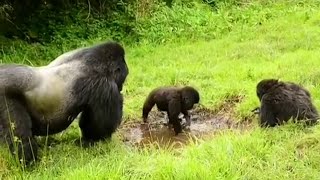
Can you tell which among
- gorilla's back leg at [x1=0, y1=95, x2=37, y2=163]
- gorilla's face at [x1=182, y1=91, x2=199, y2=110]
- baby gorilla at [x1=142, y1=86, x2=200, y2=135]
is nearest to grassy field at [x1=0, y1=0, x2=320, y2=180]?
gorilla's back leg at [x1=0, y1=95, x2=37, y2=163]

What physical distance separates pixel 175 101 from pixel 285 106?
55.6 inches

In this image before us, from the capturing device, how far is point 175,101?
674 centimetres

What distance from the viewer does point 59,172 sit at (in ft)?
16.2

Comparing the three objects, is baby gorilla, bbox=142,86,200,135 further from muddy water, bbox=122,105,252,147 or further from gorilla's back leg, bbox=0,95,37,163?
gorilla's back leg, bbox=0,95,37,163

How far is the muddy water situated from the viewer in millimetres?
6328

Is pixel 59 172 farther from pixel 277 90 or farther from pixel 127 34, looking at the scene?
pixel 127 34

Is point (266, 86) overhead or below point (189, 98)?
overhead

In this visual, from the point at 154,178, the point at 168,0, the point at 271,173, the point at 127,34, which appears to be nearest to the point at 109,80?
the point at 154,178

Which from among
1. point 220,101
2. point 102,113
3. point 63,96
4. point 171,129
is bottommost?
point 171,129

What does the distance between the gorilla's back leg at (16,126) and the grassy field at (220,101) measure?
0.12 meters

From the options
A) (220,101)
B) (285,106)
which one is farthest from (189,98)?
(285,106)

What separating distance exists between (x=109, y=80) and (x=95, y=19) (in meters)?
6.35

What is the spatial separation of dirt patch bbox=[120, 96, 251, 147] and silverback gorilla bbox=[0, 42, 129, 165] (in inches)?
28.4

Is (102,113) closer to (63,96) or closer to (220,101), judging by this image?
(63,96)
